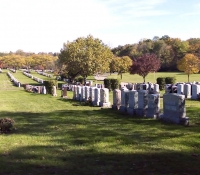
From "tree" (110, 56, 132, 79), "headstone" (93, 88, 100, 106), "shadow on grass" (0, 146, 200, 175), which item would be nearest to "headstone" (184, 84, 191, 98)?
"headstone" (93, 88, 100, 106)

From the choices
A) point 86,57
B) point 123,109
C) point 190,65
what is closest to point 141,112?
point 123,109

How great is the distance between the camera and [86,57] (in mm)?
42125

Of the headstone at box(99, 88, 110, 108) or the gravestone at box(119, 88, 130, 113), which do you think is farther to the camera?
the headstone at box(99, 88, 110, 108)

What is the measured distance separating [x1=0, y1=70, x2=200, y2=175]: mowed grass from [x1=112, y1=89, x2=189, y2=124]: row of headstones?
47 cm

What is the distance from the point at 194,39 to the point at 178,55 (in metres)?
22.7

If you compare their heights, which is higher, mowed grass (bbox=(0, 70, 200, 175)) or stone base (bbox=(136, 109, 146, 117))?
stone base (bbox=(136, 109, 146, 117))

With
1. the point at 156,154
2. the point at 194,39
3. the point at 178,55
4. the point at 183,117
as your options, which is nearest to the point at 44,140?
the point at 156,154

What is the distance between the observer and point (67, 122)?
12641 millimetres

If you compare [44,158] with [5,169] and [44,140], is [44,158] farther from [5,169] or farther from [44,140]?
[44,140]

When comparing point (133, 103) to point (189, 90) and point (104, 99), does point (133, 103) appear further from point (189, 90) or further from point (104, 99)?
point (189, 90)

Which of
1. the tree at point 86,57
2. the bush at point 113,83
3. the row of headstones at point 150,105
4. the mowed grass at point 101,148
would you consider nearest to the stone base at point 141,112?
the row of headstones at point 150,105

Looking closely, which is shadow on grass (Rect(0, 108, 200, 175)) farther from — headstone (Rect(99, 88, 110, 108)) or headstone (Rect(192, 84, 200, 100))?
headstone (Rect(192, 84, 200, 100))

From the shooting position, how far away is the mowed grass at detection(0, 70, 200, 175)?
256 inches

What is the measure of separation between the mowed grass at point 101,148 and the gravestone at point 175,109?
355 mm
